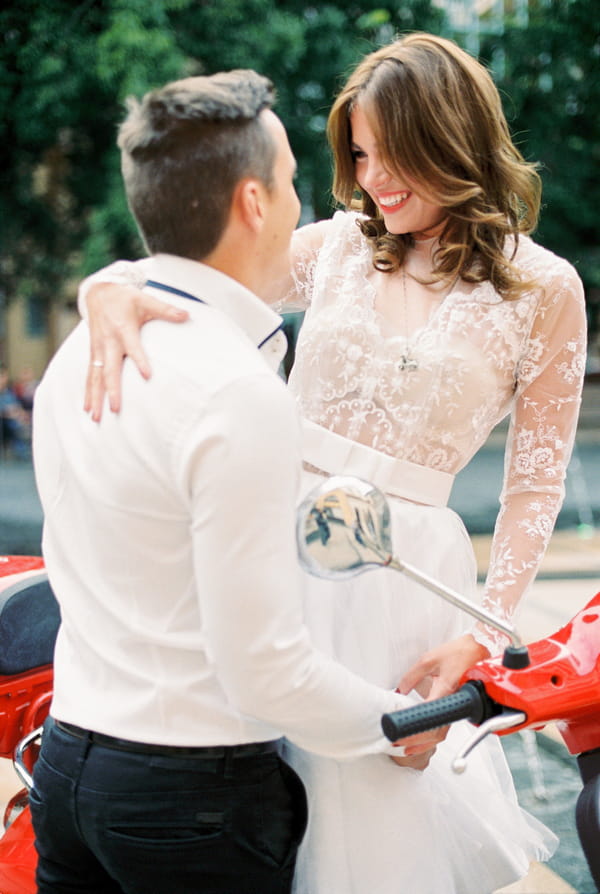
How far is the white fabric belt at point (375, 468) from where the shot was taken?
1595 mm

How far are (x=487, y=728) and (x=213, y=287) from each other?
0.61 metres

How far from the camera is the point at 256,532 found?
1077 millimetres

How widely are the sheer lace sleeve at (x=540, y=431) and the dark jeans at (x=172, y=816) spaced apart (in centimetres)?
53

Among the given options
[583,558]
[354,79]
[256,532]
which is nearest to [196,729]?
[256,532]

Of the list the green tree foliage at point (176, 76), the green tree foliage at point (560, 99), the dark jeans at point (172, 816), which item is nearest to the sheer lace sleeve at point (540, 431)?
the dark jeans at point (172, 816)

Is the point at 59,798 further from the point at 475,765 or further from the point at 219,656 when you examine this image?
the point at 475,765

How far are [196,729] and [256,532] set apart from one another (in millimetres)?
279

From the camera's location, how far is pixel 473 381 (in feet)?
5.32

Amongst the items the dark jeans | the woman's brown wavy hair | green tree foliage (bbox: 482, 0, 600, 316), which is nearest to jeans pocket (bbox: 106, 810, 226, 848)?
the dark jeans

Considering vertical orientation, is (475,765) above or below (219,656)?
below

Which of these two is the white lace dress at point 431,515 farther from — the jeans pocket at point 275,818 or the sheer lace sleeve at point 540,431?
the jeans pocket at point 275,818

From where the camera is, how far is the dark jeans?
3.98 feet

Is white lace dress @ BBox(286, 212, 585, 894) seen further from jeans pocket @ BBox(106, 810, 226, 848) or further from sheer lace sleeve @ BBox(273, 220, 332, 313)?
jeans pocket @ BBox(106, 810, 226, 848)

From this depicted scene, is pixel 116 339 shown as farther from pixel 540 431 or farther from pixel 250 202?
pixel 540 431
